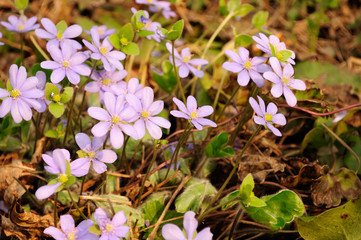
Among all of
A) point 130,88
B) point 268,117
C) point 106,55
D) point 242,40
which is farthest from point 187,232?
point 242,40

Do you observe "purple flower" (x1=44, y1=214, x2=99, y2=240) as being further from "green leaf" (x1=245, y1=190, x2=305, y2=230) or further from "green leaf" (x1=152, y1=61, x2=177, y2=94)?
"green leaf" (x1=152, y1=61, x2=177, y2=94)

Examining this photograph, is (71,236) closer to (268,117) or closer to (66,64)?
A: (66,64)

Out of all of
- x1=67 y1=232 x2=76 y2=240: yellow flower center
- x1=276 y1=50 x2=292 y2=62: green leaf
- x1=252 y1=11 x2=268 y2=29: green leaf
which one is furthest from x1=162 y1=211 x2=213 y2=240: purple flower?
x1=252 y1=11 x2=268 y2=29: green leaf

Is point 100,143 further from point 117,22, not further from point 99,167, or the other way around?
point 117,22

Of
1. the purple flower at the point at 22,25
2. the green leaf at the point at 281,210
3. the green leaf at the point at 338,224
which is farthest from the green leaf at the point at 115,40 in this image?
the green leaf at the point at 338,224

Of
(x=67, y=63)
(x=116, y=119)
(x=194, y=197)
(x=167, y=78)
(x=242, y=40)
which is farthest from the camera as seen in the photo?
(x=167, y=78)
